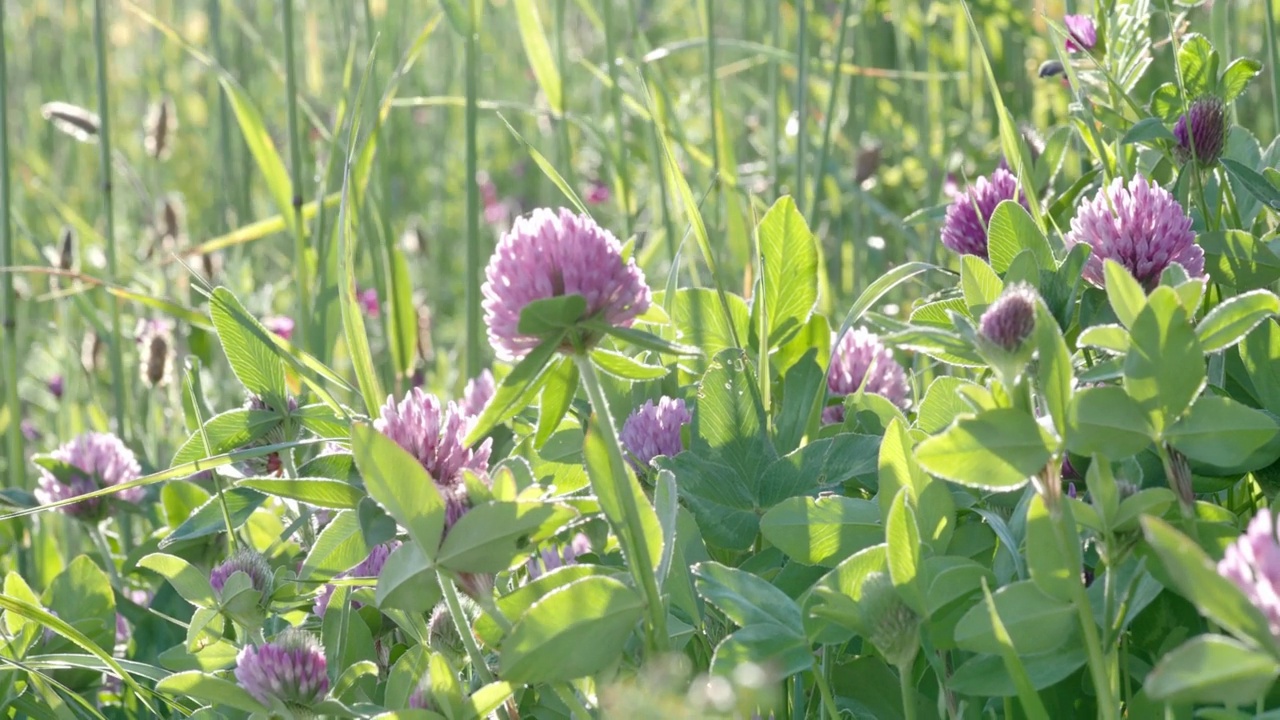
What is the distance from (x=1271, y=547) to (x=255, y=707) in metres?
0.47

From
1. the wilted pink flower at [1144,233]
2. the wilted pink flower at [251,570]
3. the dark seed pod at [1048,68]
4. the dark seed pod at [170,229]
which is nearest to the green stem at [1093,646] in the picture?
the wilted pink flower at [1144,233]

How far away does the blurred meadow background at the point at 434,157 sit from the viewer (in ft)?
3.98

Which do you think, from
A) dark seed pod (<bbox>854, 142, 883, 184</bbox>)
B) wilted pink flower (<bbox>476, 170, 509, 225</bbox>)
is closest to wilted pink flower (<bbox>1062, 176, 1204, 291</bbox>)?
dark seed pod (<bbox>854, 142, 883, 184</bbox>)

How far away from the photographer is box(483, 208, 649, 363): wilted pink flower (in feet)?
1.79

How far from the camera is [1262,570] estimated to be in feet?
1.26

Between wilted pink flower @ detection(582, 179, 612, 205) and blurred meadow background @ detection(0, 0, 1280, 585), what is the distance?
3 cm

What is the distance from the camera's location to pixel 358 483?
2.38 feet

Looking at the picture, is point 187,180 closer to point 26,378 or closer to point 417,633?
point 26,378

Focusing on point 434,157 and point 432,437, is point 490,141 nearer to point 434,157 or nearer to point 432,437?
point 434,157

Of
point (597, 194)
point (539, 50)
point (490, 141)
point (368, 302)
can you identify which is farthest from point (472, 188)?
point (490, 141)

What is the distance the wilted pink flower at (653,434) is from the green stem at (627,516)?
9.1 inches

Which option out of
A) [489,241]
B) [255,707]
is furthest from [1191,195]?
→ [489,241]

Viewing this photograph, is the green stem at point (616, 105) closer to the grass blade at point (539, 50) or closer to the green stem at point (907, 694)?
the grass blade at point (539, 50)

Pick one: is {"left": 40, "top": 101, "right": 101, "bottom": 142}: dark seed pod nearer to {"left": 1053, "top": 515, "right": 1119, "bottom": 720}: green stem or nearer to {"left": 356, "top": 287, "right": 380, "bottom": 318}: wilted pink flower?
{"left": 356, "top": 287, "right": 380, "bottom": 318}: wilted pink flower
